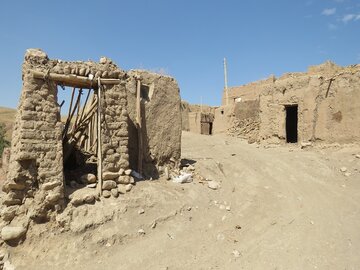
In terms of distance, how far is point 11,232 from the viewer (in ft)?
17.7

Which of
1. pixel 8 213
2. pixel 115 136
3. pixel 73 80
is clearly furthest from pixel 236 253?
pixel 73 80

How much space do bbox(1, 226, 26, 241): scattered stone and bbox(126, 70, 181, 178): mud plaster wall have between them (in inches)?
115

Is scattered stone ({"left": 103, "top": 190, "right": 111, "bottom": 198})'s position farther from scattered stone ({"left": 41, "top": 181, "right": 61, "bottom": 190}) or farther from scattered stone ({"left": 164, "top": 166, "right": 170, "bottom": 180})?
scattered stone ({"left": 164, "top": 166, "right": 170, "bottom": 180})

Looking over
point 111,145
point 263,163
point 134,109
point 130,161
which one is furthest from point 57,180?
point 263,163

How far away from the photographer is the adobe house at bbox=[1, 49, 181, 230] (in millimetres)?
5859

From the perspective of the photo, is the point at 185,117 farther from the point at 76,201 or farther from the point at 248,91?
the point at 76,201

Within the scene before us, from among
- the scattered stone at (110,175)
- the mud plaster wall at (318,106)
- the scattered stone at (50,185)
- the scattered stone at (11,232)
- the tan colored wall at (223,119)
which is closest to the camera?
the scattered stone at (11,232)

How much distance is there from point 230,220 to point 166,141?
8.67 ft

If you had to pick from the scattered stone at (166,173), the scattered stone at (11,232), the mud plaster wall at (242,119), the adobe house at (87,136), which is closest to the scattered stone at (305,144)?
the mud plaster wall at (242,119)

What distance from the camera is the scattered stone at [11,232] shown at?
5363mm

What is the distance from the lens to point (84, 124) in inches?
321

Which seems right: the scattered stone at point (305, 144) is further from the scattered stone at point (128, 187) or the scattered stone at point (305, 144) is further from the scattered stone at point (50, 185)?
the scattered stone at point (50, 185)

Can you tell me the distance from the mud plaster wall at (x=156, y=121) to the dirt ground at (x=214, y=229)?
28.7 inches

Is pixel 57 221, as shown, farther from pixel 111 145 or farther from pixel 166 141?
pixel 166 141
